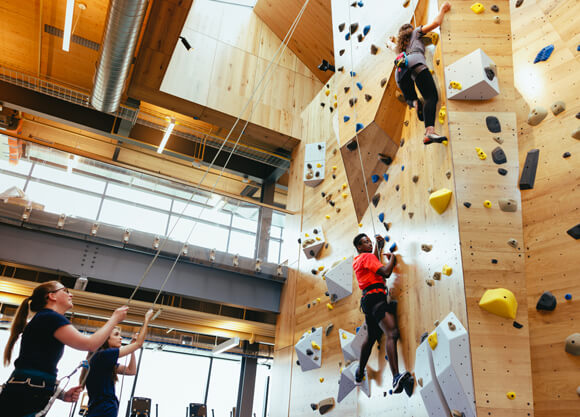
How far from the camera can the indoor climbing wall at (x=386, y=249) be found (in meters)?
3.64

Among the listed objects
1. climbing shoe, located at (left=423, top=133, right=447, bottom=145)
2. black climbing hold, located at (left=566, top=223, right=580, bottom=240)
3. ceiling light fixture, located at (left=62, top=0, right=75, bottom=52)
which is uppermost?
ceiling light fixture, located at (left=62, top=0, right=75, bottom=52)

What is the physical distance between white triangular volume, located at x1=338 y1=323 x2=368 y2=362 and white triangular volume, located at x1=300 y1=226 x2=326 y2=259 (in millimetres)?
1468

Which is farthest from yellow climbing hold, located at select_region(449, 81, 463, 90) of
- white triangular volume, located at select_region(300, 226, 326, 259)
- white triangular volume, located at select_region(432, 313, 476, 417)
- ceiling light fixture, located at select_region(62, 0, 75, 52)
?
ceiling light fixture, located at select_region(62, 0, 75, 52)

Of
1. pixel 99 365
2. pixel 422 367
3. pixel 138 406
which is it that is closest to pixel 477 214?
pixel 422 367

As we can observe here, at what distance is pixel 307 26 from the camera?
334 inches

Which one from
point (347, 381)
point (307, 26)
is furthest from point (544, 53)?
point (307, 26)

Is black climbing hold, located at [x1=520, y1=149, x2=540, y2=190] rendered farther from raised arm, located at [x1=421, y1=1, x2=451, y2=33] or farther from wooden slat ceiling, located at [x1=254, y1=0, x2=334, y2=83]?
wooden slat ceiling, located at [x1=254, y1=0, x2=334, y2=83]

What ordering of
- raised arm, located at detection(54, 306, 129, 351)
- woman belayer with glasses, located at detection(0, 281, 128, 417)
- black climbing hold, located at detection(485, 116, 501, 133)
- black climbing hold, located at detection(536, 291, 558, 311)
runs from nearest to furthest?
woman belayer with glasses, located at detection(0, 281, 128, 417) < raised arm, located at detection(54, 306, 129, 351) < black climbing hold, located at detection(536, 291, 558, 311) < black climbing hold, located at detection(485, 116, 501, 133)

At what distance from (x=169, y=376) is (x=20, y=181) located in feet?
17.9

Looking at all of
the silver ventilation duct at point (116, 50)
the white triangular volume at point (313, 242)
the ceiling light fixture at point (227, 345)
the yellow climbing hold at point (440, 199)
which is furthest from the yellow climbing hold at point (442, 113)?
the ceiling light fixture at point (227, 345)

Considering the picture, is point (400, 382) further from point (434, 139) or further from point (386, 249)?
point (434, 139)

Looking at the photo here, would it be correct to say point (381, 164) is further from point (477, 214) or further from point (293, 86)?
point (293, 86)

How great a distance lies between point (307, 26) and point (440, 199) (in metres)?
5.88

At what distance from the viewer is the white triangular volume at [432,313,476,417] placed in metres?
3.05
